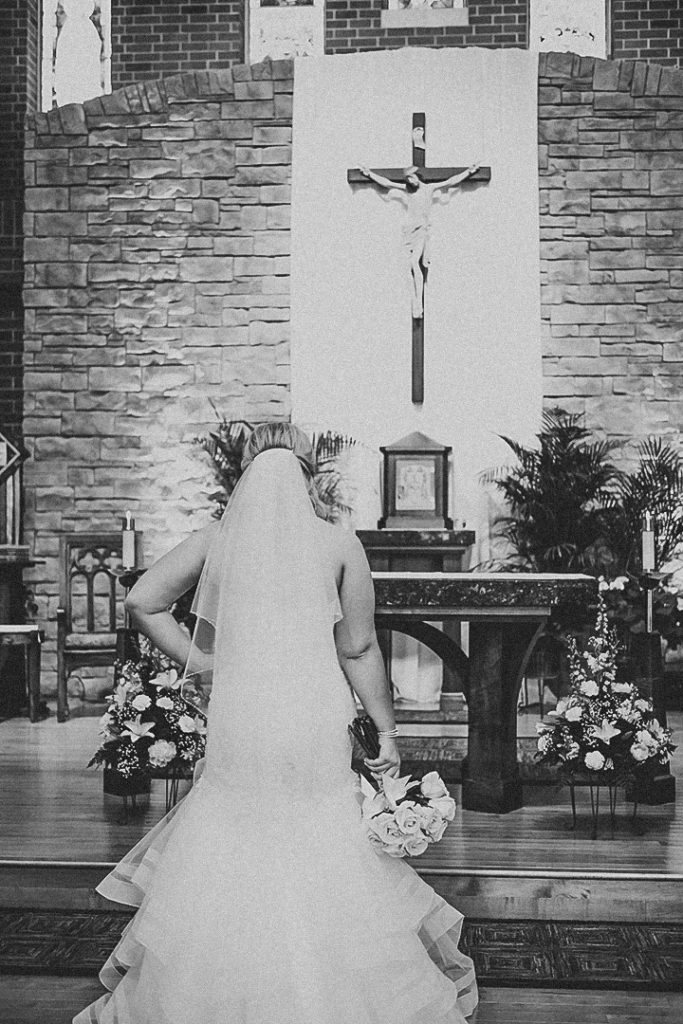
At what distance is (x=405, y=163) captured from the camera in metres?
8.57

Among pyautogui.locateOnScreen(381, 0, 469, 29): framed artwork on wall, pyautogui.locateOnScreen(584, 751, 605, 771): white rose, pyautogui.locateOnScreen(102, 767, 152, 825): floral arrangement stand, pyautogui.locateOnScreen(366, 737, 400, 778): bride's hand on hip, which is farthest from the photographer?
pyautogui.locateOnScreen(381, 0, 469, 29): framed artwork on wall

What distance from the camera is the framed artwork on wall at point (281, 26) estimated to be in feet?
31.3

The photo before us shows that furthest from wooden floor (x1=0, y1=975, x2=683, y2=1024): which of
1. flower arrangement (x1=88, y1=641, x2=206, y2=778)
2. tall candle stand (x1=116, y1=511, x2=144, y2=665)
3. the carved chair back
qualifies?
the carved chair back

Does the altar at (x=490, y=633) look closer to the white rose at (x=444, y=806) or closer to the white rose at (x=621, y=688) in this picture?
the white rose at (x=621, y=688)

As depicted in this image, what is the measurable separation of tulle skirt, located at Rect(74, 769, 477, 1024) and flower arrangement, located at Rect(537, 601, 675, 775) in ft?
5.90

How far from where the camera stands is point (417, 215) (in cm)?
833

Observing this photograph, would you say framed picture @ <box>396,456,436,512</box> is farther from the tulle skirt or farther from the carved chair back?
the tulle skirt

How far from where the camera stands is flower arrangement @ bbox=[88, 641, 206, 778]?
4.79m

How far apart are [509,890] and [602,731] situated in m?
0.88

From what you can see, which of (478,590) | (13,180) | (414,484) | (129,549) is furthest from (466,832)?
(13,180)

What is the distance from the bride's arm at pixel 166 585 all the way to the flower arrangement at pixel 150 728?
163 cm

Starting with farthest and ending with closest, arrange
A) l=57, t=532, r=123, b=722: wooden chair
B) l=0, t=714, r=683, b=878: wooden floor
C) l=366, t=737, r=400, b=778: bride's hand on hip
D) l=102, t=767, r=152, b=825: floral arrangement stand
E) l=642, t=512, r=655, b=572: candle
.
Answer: l=57, t=532, r=123, b=722: wooden chair, l=642, t=512, r=655, b=572: candle, l=102, t=767, r=152, b=825: floral arrangement stand, l=0, t=714, r=683, b=878: wooden floor, l=366, t=737, r=400, b=778: bride's hand on hip

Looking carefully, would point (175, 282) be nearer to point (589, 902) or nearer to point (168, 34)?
point (168, 34)

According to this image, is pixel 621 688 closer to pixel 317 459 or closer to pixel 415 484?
pixel 415 484
